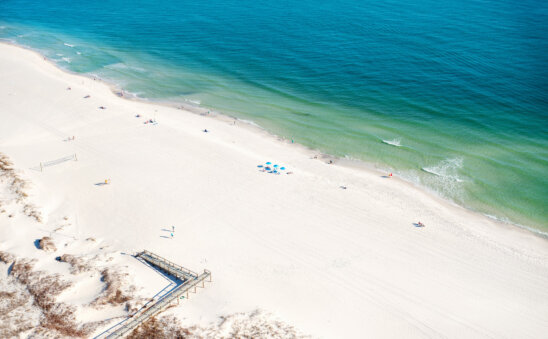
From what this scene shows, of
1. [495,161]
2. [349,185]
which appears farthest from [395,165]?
[495,161]

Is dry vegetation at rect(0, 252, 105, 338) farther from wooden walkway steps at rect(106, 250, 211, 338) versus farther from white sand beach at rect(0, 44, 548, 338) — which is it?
wooden walkway steps at rect(106, 250, 211, 338)

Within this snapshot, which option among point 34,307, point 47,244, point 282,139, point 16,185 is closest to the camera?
point 34,307

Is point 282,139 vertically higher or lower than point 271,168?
higher

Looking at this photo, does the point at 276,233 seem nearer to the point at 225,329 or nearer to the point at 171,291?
the point at 171,291

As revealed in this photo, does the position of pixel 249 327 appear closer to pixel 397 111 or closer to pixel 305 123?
pixel 305 123

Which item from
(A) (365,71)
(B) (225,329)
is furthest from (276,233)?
(A) (365,71)

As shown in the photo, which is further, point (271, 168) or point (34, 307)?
point (271, 168)

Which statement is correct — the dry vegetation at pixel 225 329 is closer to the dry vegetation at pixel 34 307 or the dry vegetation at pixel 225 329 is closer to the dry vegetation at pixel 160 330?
the dry vegetation at pixel 160 330

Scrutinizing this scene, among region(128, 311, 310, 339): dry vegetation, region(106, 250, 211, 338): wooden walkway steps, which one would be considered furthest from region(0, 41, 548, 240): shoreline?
region(128, 311, 310, 339): dry vegetation
